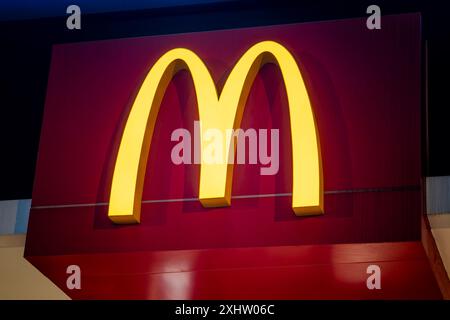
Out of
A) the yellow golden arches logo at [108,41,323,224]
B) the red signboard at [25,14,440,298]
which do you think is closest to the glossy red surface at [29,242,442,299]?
the red signboard at [25,14,440,298]

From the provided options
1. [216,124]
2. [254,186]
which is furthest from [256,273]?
[216,124]

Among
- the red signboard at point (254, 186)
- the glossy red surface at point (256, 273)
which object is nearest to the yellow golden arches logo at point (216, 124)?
the red signboard at point (254, 186)

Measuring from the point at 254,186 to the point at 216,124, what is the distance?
1.23ft

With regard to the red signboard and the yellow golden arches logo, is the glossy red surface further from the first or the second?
the yellow golden arches logo

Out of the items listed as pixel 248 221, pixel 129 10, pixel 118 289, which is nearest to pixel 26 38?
pixel 129 10

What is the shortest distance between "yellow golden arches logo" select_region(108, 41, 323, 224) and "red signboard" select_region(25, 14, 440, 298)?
0.21 ft

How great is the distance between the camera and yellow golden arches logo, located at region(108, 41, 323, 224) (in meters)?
4.05

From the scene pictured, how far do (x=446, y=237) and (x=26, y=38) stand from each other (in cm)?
329

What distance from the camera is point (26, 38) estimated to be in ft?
19.4

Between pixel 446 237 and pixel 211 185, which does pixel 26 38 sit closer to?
pixel 211 185

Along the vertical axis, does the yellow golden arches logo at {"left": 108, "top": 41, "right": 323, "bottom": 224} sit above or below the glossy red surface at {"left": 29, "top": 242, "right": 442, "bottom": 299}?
above

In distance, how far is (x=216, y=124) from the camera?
4242 mm

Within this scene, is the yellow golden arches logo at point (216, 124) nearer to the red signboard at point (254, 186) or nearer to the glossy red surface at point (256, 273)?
the red signboard at point (254, 186)
